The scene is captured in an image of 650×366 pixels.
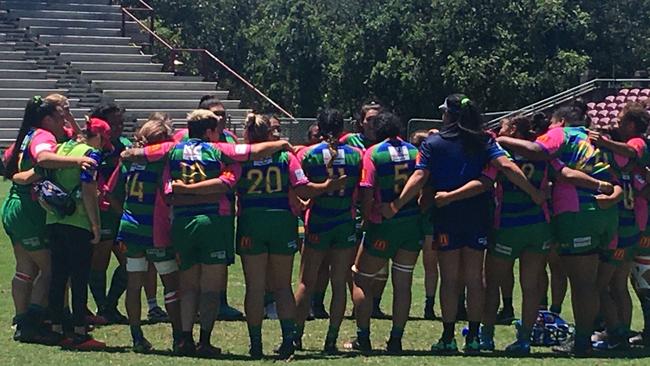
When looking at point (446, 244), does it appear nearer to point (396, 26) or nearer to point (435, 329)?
point (435, 329)

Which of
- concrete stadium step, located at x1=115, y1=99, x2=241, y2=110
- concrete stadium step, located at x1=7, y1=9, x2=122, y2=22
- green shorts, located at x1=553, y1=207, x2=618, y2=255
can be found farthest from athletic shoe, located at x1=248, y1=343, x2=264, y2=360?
concrete stadium step, located at x1=7, y1=9, x2=122, y2=22

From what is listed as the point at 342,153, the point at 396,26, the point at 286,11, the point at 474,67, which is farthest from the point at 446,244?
the point at 286,11

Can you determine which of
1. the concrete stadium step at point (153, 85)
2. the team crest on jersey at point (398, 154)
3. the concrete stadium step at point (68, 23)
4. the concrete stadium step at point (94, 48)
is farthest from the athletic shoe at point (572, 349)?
the concrete stadium step at point (68, 23)

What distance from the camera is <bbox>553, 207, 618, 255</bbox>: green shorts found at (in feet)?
30.8

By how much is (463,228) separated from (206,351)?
2.42 m

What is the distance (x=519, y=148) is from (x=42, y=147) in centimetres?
415

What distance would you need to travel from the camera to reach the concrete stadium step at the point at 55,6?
43312 mm

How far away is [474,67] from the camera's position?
1510 inches

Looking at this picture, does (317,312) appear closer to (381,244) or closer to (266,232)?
(381,244)

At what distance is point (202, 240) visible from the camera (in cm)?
909

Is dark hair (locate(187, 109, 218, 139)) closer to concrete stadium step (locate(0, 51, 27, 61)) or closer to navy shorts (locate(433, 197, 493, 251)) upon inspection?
navy shorts (locate(433, 197, 493, 251))

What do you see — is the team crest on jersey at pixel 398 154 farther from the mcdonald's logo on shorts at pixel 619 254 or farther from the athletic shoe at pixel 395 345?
the mcdonald's logo on shorts at pixel 619 254

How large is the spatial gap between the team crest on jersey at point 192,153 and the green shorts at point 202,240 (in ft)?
1.61

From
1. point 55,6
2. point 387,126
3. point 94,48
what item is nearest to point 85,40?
point 94,48
